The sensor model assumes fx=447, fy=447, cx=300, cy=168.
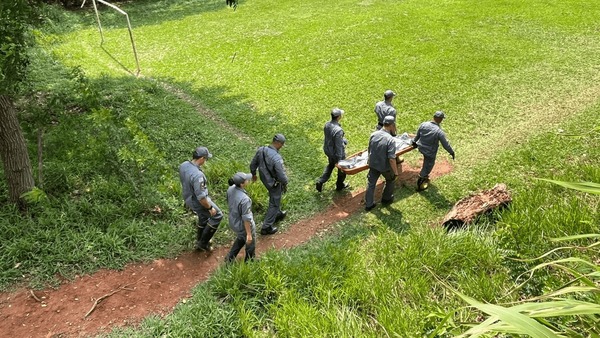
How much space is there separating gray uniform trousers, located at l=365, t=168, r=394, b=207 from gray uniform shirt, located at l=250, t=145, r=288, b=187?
1793 millimetres

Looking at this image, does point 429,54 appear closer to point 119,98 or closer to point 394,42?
point 394,42

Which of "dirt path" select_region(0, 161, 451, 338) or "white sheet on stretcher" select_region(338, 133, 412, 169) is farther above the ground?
"white sheet on stretcher" select_region(338, 133, 412, 169)

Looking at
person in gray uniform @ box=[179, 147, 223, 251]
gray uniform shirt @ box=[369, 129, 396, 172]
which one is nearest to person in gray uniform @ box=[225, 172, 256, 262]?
person in gray uniform @ box=[179, 147, 223, 251]

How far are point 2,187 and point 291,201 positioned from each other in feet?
19.1

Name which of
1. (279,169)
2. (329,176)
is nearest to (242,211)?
(279,169)

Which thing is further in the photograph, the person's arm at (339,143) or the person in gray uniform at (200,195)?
the person's arm at (339,143)

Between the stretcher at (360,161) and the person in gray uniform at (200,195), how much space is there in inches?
115

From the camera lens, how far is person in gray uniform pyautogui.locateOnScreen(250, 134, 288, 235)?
8.12 meters

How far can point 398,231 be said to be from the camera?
8.39 metres

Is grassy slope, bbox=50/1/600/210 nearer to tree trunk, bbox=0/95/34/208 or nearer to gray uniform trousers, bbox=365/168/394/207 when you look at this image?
gray uniform trousers, bbox=365/168/394/207

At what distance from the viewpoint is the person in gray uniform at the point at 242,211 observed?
693 centimetres

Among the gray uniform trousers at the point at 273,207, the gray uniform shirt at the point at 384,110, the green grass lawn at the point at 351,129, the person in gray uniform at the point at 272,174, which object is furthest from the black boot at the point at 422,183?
the gray uniform trousers at the point at 273,207

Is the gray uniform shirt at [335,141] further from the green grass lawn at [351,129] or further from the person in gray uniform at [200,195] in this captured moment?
the person in gray uniform at [200,195]

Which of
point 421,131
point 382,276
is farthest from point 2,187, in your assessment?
point 421,131
